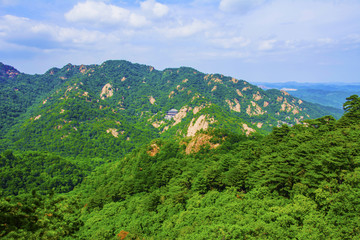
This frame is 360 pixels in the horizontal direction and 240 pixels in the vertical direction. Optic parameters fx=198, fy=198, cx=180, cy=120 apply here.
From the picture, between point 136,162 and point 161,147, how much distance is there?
1305cm

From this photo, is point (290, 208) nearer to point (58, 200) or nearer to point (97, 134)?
point (58, 200)

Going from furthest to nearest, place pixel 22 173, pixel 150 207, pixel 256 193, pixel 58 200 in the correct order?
pixel 22 173, pixel 150 207, pixel 58 200, pixel 256 193

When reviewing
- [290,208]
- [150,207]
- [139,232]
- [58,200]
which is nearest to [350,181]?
[290,208]

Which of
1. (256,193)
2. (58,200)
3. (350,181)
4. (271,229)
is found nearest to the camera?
(271,229)

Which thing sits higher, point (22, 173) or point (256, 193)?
point (256, 193)

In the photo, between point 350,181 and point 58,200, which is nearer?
point 350,181

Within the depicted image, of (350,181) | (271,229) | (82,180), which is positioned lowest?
(82,180)

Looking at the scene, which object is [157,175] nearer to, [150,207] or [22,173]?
[150,207]

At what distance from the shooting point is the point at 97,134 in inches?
7653

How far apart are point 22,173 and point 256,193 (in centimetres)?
14137

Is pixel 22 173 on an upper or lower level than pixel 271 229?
lower

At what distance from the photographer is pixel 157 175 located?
67.7 metres

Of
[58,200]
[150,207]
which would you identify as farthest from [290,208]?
[58,200]

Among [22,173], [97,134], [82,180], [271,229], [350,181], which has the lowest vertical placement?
[82,180]
